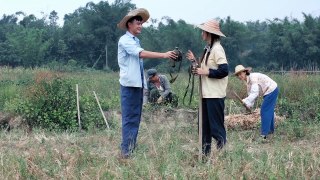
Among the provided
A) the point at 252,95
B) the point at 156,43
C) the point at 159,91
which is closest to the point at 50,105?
the point at 159,91

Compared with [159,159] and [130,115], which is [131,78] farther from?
[159,159]

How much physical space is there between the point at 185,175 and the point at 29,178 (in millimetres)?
1251

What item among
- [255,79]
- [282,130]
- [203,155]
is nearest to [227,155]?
[203,155]

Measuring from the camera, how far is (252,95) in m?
6.36

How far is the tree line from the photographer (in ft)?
117

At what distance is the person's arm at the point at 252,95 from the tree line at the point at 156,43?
94.3ft

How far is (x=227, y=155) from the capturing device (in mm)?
4371

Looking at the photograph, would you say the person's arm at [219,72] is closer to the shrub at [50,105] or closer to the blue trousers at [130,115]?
the blue trousers at [130,115]

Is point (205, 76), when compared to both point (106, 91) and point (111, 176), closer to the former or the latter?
point (111, 176)

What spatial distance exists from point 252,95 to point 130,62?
6.59ft

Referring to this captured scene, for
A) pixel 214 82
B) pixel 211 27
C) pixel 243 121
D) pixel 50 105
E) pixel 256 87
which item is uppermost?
pixel 211 27

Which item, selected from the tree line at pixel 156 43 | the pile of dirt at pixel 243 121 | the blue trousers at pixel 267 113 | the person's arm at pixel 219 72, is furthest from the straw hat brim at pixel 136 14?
the tree line at pixel 156 43

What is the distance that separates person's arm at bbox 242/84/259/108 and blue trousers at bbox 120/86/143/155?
1.79 m

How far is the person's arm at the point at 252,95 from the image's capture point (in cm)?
634
